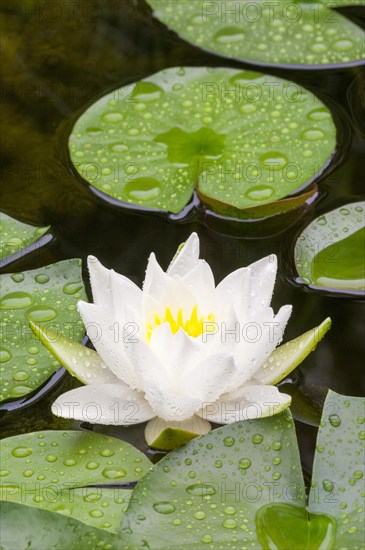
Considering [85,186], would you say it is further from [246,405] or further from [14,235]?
[246,405]

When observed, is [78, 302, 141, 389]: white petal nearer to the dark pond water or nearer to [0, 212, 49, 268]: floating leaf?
the dark pond water

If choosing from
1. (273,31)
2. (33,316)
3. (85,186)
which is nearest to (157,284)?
(33,316)

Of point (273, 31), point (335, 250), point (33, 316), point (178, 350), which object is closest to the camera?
point (178, 350)

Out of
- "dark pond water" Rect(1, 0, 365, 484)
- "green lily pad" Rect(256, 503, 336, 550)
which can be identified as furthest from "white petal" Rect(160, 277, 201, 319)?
"green lily pad" Rect(256, 503, 336, 550)

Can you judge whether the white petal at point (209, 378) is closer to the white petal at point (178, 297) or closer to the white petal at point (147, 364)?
the white petal at point (147, 364)

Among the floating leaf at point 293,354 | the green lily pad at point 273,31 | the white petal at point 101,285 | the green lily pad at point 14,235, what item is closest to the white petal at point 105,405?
the white petal at point 101,285
